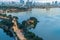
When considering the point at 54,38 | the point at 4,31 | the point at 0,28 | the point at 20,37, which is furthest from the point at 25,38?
the point at 0,28

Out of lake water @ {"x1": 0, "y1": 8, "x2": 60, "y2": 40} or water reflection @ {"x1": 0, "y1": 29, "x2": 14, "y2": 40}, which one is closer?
water reflection @ {"x1": 0, "y1": 29, "x2": 14, "y2": 40}

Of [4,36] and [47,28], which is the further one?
[47,28]

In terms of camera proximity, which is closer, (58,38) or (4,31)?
(58,38)

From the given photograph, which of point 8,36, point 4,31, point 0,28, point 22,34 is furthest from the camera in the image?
point 0,28

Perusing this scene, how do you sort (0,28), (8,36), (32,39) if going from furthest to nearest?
(0,28) < (8,36) < (32,39)

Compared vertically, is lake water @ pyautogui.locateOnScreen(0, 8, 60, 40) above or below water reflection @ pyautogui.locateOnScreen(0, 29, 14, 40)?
below

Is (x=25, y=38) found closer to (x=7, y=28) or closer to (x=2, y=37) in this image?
(x=2, y=37)

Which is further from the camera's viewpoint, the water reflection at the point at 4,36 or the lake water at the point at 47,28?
the lake water at the point at 47,28

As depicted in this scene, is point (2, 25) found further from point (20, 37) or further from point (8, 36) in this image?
point (20, 37)

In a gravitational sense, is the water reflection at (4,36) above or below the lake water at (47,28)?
above

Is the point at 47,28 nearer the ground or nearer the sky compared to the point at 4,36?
nearer the ground
